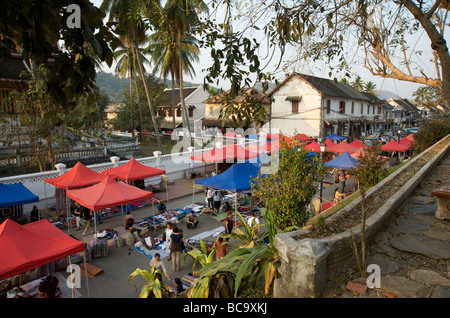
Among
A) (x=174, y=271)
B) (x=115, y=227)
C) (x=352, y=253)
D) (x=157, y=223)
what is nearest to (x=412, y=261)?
(x=352, y=253)

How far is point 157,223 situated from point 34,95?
28.5ft

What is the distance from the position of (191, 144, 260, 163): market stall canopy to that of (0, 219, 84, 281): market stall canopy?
34.4 ft

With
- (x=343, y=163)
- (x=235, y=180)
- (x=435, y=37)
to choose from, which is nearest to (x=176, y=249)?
(x=235, y=180)

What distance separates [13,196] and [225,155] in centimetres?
1034

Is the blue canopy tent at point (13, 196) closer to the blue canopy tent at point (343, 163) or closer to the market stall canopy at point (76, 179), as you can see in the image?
the market stall canopy at point (76, 179)

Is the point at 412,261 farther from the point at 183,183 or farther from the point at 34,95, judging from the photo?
the point at 34,95

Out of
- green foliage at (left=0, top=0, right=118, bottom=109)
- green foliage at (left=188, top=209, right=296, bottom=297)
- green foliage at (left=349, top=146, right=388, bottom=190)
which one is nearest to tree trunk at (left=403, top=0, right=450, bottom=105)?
green foliage at (left=349, top=146, right=388, bottom=190)

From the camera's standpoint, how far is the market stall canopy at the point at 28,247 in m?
5.59

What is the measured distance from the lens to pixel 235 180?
11.3 m

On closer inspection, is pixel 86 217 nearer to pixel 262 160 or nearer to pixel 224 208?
pixel 224 208

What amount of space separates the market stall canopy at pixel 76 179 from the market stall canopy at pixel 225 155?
6.22m

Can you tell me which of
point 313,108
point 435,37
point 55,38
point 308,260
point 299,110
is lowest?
point 308,260

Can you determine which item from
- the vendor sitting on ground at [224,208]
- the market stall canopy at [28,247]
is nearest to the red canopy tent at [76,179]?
the market stall canopy at [28,247]

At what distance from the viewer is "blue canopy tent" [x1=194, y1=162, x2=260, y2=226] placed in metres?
11.1
